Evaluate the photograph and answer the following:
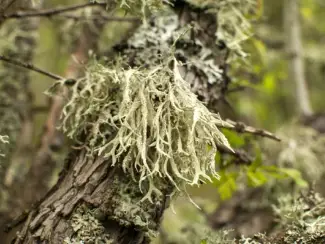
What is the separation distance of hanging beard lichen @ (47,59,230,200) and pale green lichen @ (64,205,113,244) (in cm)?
15

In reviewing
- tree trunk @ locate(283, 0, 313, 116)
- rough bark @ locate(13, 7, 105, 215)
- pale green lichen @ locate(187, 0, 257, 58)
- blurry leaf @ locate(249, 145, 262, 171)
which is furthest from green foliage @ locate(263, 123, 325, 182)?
rough bark @ locate(13, 7, 105, 215)

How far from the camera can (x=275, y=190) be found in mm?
2279

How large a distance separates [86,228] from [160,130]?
0.31 meters

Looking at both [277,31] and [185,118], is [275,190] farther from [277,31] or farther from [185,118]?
[277,31]

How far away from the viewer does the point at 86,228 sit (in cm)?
111

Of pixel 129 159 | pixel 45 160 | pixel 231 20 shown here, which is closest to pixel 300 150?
pixel 231 20

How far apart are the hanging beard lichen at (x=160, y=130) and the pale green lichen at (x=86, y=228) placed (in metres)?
0.15

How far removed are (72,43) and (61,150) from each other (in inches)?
24.4

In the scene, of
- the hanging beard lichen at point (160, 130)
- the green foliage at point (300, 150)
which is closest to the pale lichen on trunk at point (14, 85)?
the hanging beard lichen at point (160, 130)

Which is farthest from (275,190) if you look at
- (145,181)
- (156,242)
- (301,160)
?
(145,181)

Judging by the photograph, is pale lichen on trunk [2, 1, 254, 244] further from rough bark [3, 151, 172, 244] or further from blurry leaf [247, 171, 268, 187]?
blurry leaf [247, 171, 268, 187]

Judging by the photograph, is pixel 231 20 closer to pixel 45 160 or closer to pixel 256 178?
pixel 256 178

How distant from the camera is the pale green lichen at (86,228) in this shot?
1106 mm

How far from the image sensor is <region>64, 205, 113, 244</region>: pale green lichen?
1.11 meters
